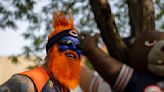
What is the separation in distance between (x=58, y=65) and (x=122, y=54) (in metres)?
1.02

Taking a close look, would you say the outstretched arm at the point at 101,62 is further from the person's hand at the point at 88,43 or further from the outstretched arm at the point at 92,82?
the outstretched arm at the point at 92,82

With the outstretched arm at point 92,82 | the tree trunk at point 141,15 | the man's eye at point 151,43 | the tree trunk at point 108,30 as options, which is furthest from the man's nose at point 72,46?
the tree trunk at point 141,15

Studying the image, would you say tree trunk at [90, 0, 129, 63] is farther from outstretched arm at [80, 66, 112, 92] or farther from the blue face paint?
the blue face paint

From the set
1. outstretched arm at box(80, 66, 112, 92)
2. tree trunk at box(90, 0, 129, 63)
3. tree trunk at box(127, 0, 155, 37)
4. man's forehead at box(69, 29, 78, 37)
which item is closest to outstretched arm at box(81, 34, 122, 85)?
man's forehead at box(69, 29, 78, 37)

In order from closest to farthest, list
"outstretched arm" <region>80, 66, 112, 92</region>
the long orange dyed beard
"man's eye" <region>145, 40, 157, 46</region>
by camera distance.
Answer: "man's eye" <region>145, 40, 157, 46</region> → the long orange dyed beard → "outstretched arm" <region>80, 66, 112, 92</region>

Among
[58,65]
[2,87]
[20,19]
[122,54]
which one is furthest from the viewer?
[20,19]

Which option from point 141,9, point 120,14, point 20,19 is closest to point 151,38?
point 141,9

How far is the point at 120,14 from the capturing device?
8.07 meters

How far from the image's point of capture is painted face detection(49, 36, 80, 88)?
12.5 feet

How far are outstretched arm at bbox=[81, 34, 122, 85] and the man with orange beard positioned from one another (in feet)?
0.42

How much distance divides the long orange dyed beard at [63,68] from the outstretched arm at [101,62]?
23 cm

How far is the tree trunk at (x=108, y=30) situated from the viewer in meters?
4.71

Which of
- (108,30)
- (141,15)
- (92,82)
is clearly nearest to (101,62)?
(92,82)

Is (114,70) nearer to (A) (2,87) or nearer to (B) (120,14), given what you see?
(A) (2,87)
